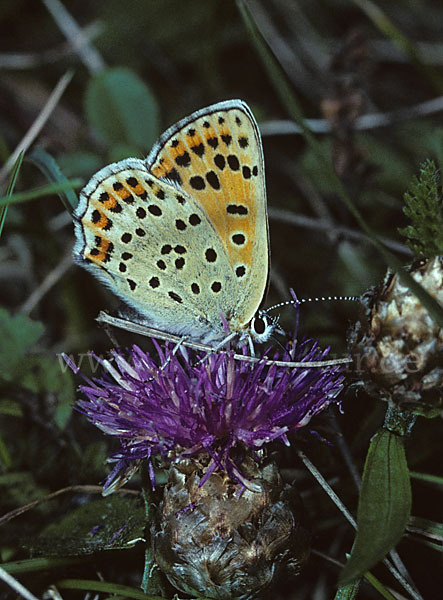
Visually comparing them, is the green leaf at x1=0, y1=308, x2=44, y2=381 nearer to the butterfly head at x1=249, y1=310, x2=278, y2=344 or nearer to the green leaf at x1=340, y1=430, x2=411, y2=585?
the butterfly head at x1=249, y1=310, x2=278, y2=344

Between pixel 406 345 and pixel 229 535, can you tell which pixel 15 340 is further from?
pixel 406 345

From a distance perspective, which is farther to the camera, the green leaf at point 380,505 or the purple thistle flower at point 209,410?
the purple thistle flower at point 209,410

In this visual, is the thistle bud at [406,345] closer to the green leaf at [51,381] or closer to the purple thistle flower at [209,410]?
the purple thistle flower at [209,410]

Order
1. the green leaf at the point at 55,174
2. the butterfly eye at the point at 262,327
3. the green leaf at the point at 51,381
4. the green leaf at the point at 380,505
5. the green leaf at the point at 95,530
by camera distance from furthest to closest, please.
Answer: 1. the green leaf at the point at 51,381
2. the green leaf at the point at 55,174
3. the butterfly eye at the point at 262,327
4. the green leaf at the point at 95,530
5. the green leaf at the point at 380,505

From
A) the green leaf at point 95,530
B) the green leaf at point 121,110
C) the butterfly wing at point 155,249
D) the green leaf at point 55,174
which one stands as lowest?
the green leaf at point 95,530

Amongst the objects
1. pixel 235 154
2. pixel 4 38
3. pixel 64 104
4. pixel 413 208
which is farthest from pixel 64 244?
pixel 413 208

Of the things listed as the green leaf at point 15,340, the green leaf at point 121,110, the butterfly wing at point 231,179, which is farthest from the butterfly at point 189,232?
the green leaf at point 121,110
